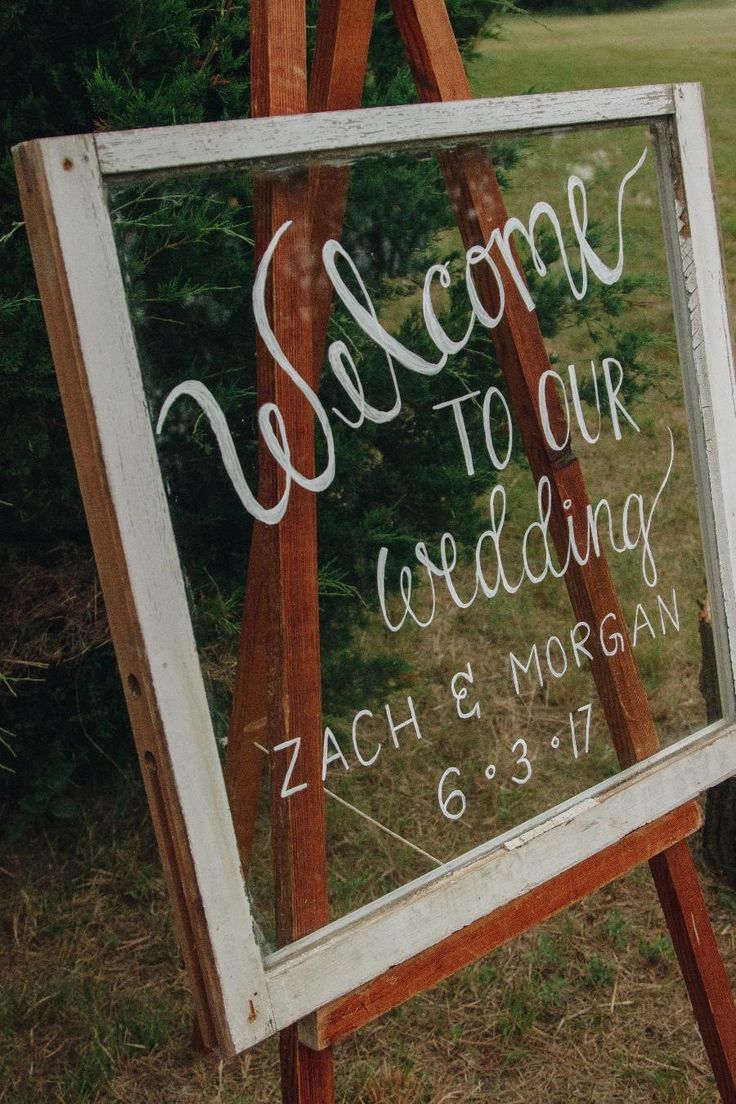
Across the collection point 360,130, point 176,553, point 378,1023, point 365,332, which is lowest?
Result: point 378,1023

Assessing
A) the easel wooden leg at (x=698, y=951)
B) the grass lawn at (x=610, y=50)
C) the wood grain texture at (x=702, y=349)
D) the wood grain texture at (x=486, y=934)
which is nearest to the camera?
the wood grain texture at (x=486, y=934)

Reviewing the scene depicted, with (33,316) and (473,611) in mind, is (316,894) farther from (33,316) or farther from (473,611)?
(33,316)

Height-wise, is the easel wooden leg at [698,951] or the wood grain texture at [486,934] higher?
the wood grain texture at [486,934]

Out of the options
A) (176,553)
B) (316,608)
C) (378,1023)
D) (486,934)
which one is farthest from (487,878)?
(378,1023)

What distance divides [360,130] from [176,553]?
1.56 feet

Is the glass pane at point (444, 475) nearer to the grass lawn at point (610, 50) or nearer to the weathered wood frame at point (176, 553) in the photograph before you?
the weathered wood frame at point (176, 553)

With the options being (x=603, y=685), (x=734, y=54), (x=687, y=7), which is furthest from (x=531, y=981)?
(x=734, y=54)

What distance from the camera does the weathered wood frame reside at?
0.94 m

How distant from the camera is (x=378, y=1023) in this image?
207 centimetres

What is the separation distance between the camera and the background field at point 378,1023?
1.93 metres

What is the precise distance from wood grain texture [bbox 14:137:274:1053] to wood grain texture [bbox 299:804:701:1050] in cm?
13

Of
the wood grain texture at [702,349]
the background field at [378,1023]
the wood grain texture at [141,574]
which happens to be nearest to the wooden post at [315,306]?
the wood grain texture at [141,574]

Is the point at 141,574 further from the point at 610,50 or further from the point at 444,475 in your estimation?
the point at 610,50

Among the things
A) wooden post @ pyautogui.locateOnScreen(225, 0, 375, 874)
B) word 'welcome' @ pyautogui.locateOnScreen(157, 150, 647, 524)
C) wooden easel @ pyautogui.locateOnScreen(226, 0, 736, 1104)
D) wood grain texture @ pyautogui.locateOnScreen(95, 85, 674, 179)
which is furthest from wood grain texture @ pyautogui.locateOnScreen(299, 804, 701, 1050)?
wood grain texture @ pyautogui.locateOnScreen(95, 85, 674, 179)
